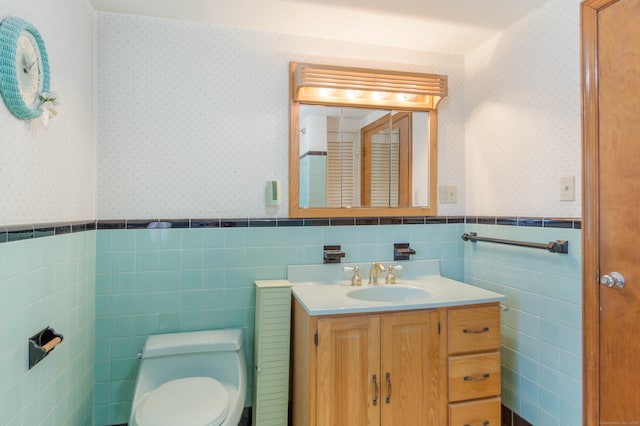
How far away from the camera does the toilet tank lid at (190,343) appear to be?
5.69 feet

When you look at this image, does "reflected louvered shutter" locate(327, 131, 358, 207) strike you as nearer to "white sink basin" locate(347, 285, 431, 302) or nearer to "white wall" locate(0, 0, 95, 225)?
"white sink basin" locate(347, 285, 431, 302)

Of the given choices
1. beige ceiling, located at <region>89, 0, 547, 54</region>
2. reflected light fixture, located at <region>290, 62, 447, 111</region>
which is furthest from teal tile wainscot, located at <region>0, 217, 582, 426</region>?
beige ceiling, located at <region>89, 0, 547, 54</region>

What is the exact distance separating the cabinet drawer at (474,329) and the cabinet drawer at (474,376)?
0.13 feet

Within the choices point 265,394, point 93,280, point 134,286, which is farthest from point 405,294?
point 93,280

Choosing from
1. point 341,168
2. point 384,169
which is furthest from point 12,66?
point 384,169

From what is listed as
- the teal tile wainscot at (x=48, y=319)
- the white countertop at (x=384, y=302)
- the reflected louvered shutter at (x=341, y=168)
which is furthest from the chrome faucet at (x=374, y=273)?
the teal tile wainscot at (x=48, y=319)

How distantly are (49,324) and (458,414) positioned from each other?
1710 mm

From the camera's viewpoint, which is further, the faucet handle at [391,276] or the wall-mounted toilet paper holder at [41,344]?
the faucet handle at [391,276]

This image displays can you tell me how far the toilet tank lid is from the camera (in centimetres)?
173

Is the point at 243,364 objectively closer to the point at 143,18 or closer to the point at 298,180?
the point at 298,180

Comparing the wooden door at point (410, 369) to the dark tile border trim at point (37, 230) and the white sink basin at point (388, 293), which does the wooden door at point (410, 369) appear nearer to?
the white sink basin at point (388, 293)

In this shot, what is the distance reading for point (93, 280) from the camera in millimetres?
1815

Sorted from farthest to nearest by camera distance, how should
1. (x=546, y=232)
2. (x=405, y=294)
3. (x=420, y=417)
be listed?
(x=405, y=294) → (x=546, y=232) → (x=420, y=417)

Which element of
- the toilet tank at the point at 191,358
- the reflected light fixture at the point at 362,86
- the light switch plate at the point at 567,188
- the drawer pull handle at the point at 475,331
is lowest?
the toilet tank at the point at 191,358
